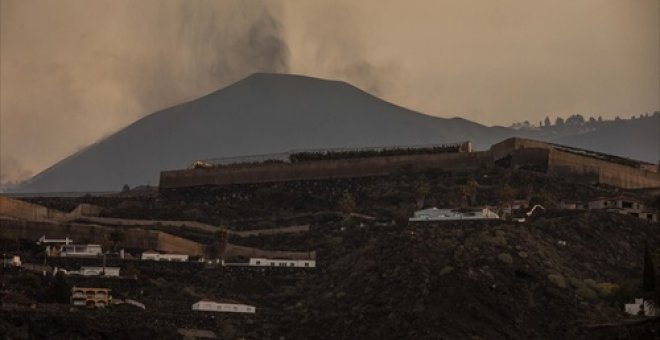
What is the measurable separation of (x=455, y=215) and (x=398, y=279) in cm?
1316

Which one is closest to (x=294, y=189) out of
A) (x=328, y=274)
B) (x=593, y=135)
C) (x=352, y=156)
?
(x=352, y=156)

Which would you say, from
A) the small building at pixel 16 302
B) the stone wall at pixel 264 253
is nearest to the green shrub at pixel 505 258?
the stone wall at pixel 264 253

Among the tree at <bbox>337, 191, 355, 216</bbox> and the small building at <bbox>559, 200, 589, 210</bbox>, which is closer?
the small building at <bbox>559, 200, 589, 210</bbox>

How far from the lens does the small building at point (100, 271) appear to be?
320ft

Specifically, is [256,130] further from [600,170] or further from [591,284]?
[591,284]

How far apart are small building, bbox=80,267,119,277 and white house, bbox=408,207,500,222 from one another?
1488 cm

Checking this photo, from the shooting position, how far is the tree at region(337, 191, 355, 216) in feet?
360

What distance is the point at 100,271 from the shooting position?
320 ft

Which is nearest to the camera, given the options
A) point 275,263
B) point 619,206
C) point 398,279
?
point 398,279

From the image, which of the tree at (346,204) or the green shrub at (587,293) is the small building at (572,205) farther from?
the green shrub at (587,293)

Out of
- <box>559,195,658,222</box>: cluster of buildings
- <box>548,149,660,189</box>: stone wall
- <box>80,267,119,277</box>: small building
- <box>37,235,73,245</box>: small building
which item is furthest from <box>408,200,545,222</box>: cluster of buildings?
<box>37,235,73,245</box>: small building

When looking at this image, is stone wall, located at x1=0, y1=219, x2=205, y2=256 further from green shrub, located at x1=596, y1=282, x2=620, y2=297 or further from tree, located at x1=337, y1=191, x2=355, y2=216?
green shrub, located at x1=596, y1=282, x2=620, y2=297

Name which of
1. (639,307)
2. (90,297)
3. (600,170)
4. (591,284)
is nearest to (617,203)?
(600,170)

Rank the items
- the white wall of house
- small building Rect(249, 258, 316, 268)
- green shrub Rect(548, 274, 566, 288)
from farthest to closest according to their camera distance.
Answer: the white wall of house, small building Rect(249, 258, 316, 268), green shrub Rect(548, 274, 566, 288)
